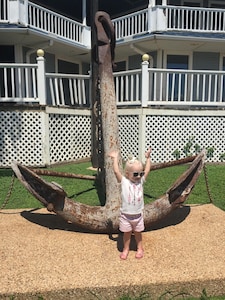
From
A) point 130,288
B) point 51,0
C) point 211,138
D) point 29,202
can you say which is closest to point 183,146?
point 211,138

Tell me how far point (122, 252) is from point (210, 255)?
35.8 inches

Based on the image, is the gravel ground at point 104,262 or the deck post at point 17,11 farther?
the deck post at point 17,11

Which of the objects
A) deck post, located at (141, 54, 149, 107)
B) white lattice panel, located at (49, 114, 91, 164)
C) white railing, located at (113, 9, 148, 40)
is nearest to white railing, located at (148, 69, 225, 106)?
deck post, located at (141, 54, 149, 107)

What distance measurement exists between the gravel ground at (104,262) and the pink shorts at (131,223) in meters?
0.28

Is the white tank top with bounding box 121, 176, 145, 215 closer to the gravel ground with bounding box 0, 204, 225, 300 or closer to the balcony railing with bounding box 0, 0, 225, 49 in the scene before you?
the gravel ground with bounding box 0, 204, 225, 300

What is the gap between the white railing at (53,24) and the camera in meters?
11.4

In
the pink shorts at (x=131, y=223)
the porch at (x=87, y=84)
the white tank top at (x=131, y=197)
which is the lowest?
the pink shorts at (x=131, y=223)

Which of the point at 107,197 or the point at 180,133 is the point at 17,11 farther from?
the point at 107,197

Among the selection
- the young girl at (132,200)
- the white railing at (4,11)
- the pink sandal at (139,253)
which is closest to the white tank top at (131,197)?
the young girl at (132,200)

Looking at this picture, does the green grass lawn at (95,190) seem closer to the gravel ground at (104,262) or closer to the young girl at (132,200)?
the gravel ground at (104,262)

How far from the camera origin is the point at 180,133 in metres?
8.84

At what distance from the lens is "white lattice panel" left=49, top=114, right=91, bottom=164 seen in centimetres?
838

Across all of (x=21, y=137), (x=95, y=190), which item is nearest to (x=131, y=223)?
(x=95, y=190)

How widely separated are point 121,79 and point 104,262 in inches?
277
